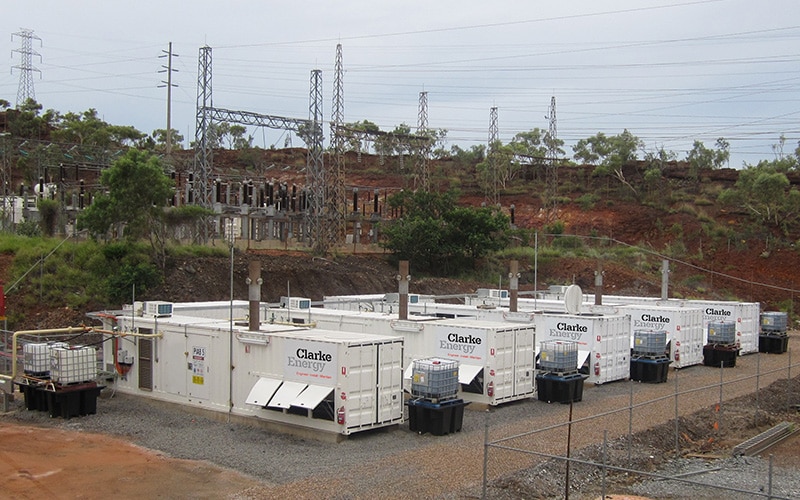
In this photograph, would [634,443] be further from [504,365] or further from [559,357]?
[559,357]

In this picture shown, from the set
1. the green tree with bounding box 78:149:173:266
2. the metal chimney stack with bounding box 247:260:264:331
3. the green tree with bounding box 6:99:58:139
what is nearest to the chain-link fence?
the metal chimney stack with bounding box 247:260:264:331

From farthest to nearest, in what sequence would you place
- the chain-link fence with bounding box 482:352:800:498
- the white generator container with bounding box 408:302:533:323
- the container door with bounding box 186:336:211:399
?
the white generator container with bounding box 408:302:533:323
the container door with bounding box 186:336:211:399
the chain-link fence with bounding box 482:352:800:498

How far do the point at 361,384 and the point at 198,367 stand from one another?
531 centimetres

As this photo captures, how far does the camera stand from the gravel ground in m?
15.0

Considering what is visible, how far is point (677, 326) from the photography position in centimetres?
3159

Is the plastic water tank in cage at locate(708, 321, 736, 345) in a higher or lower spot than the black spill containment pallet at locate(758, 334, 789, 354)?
higher

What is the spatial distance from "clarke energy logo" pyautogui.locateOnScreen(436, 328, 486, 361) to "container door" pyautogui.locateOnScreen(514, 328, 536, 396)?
3.89 feet

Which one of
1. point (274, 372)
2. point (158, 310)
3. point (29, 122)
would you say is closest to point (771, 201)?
point (158, 310)

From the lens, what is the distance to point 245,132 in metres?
132

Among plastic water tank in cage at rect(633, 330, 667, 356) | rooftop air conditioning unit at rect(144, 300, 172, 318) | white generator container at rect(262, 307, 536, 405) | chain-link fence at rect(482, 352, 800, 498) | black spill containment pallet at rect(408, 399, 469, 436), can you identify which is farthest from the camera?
plastic water tank in cage at rect(633, 330, 667, 356)

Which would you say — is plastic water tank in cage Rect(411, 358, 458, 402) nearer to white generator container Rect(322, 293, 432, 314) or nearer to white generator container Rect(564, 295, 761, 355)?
white generator container Rect(322, 293, 432, 314)

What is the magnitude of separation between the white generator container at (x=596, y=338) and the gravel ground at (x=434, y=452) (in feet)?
8.54

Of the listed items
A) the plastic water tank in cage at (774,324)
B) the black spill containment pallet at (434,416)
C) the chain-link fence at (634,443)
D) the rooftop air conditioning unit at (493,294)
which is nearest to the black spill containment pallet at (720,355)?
the chain-link fence at (634,443)

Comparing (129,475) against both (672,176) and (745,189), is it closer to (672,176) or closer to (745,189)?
(745,189)
